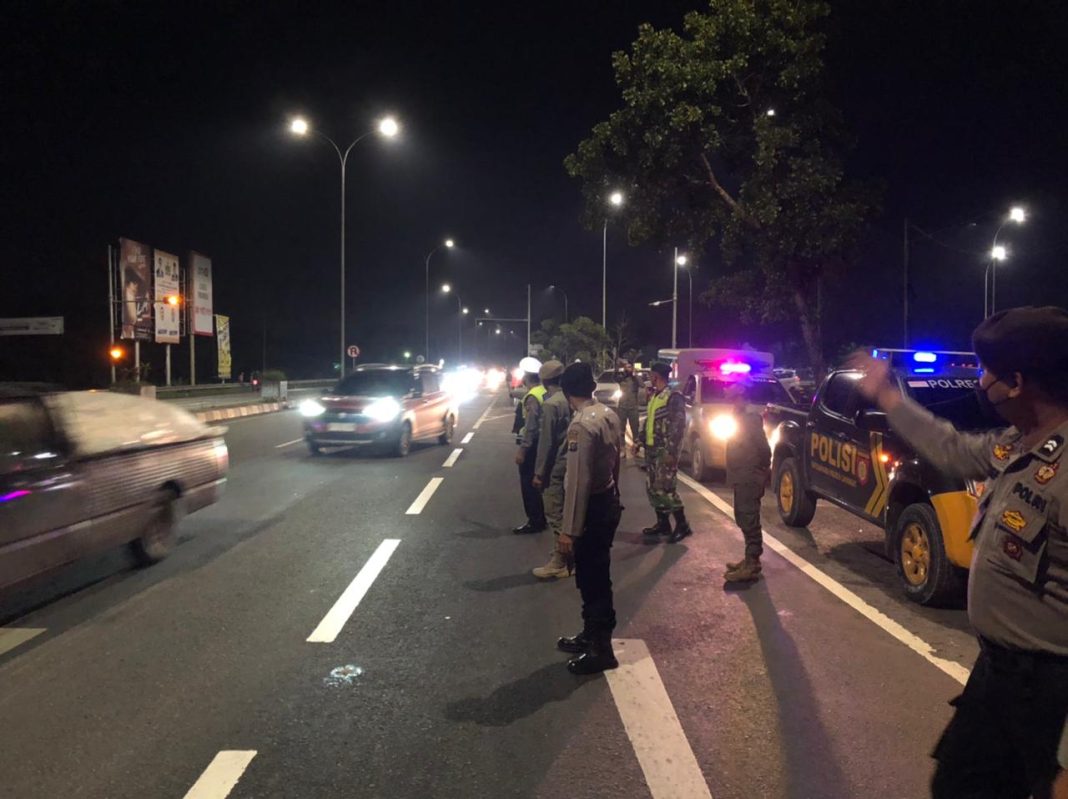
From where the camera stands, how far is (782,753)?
145 inches

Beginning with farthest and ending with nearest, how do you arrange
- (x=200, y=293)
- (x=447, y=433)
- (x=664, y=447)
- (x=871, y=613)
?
(x=200, y=293) < (x=447, y=433) < (x=664, y=447) < (x=871, y=613)

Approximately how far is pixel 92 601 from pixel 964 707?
→ 19.3 feet

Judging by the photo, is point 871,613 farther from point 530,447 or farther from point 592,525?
point 530,447

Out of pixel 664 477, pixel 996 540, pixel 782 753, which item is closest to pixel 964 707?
pixel 996 540

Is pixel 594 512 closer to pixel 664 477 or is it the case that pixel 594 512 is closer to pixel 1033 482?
pixel 1033 482

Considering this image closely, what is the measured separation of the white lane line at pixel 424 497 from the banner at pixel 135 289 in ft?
110

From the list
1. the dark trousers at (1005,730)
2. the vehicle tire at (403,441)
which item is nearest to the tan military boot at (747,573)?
the dark trousers at (1005,730)

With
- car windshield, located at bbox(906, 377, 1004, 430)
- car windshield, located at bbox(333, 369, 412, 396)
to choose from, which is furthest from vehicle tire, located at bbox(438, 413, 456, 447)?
car windshield, located at bbox(906, 377, 1004, 430)

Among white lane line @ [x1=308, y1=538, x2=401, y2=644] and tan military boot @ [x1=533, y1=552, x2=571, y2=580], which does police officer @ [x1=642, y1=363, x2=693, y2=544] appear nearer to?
tan military boot @ [x1=533, y1=552, x2=571, y2=580]

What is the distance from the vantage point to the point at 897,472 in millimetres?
6395

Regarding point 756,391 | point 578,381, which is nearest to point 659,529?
point 578,381

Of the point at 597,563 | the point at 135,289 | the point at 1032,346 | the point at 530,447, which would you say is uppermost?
the point at 135,289

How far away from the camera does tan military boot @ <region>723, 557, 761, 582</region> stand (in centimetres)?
659

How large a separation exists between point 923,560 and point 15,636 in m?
6.30
